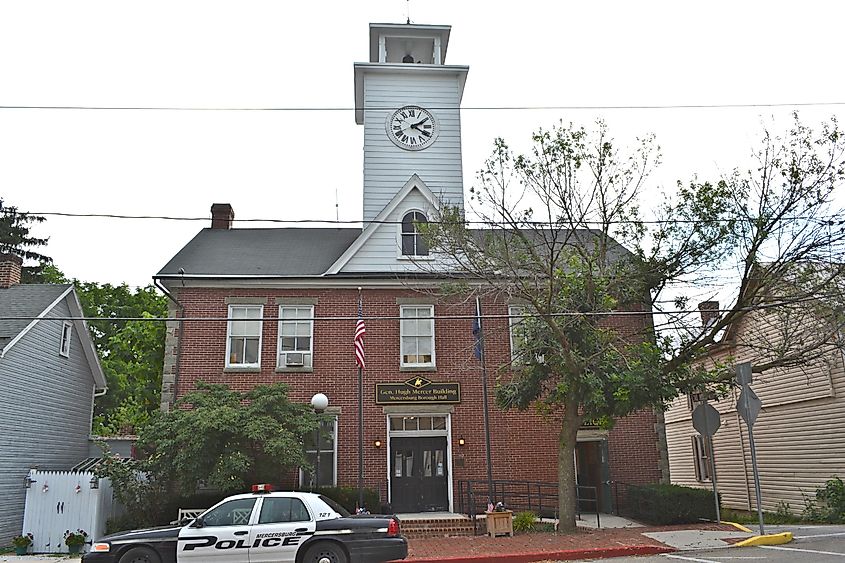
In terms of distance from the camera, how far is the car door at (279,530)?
11.5 metres

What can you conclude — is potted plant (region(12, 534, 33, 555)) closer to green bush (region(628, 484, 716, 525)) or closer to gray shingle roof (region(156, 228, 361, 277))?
gray shingle roof (region(156, 228, 361, 277))

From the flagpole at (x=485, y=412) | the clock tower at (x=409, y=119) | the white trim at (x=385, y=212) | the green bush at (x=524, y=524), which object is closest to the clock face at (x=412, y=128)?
the clock tower at (x=409, y=119)

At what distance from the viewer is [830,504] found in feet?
64.5

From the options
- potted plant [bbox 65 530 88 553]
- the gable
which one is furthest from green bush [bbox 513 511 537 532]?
potted plant [bbox 65 530 88 553]

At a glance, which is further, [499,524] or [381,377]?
[381,377]

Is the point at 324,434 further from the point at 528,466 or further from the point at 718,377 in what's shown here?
the point at 718,377

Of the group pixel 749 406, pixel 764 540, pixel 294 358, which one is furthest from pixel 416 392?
pixel 764 540

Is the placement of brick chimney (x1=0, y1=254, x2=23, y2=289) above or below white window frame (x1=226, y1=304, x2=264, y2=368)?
above

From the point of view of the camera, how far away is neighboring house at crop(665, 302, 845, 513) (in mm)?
21156

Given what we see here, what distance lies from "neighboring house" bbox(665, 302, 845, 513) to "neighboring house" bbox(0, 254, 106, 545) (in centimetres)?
1780

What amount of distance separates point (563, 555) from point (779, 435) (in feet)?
47.0

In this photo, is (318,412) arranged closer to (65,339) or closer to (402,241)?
(402,241)

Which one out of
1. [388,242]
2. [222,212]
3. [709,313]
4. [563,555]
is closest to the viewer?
[563,555]

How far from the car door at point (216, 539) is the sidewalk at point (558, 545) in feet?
10.5
